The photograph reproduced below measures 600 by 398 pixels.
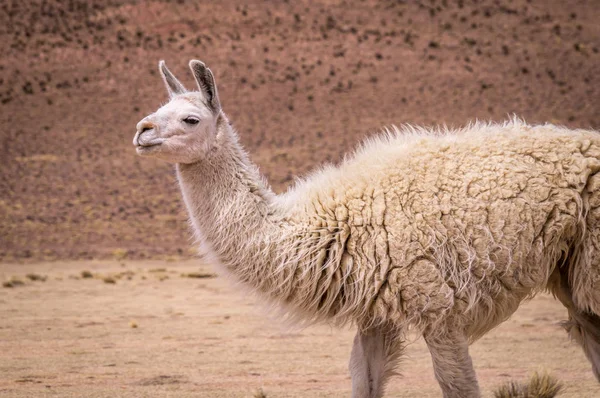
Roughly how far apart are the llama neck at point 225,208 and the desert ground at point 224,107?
3.57 m

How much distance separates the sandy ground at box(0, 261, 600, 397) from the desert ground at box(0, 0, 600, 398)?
0.23ft

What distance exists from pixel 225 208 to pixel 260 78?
3977 cm

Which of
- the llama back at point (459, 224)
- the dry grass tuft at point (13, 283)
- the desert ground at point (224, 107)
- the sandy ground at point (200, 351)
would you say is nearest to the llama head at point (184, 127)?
the llama back at point (459, 224)

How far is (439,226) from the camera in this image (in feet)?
19.9

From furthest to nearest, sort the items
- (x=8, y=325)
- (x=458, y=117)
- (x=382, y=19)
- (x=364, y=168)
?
(x=382, y=19) → (x=458, y=117) → (x=8, y=325) → (x=364, y=168)

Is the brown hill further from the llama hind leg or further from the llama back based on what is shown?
the llama back

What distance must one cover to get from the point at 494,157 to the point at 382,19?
45.1 m

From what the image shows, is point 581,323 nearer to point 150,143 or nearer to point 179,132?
point 179,132

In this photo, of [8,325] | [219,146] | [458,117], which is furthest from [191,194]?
[458,117]

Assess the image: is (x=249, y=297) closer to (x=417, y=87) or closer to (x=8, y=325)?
(x=8, y=325)

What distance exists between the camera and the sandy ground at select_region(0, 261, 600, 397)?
337 inches

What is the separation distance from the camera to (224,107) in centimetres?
4241

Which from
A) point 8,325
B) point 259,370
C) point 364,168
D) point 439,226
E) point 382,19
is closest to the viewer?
point 439,226

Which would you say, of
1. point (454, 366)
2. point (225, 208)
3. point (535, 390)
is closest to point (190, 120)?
point (225, 208)
